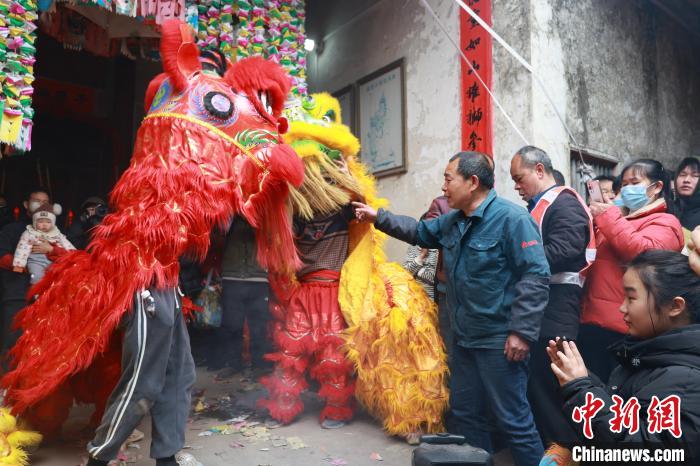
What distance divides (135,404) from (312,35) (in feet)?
21.2

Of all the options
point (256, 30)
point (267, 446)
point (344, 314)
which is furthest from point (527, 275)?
point (256, 30)

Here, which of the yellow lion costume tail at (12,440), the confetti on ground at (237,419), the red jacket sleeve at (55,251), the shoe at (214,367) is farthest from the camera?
the shoe at (214,367)

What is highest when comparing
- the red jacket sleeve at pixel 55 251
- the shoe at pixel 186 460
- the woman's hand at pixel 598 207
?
the woman's hand at pixel 598 207

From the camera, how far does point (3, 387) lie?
2682mm

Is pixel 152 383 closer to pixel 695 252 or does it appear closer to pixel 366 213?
pixel 366 213

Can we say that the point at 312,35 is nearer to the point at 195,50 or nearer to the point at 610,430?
the point at 195,50

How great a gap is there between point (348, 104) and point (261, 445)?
4.77m

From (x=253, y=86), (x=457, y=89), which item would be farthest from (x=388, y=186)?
(x=253, y=86)

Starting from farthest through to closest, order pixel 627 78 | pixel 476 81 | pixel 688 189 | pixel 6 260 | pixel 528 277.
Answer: pixel 627 78, pixel 476 81, pixel 6 260, pixel 688 189, pixel 528 277

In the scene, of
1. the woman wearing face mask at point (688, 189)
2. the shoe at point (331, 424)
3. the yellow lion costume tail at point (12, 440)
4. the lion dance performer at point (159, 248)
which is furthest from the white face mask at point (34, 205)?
the woman wearing face mask at point (688, 189)

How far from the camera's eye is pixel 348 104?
6820mm

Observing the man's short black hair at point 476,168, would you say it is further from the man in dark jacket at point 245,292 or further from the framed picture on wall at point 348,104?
the framed picture on wall at point 348,104

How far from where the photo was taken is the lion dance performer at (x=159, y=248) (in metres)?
2.42

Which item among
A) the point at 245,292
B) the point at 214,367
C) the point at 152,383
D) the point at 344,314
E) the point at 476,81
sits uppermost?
the point at 476,81
